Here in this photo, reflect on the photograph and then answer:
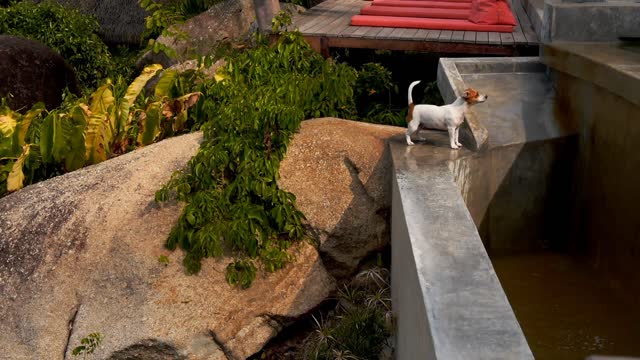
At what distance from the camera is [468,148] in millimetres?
5875

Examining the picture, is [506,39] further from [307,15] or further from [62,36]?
[62,36]

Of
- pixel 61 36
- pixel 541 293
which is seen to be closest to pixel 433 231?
pixel 541 293

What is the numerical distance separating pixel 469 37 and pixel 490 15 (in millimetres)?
681

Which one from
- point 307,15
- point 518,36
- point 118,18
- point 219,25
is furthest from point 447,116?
point 118,18

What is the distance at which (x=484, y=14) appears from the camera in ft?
29.9

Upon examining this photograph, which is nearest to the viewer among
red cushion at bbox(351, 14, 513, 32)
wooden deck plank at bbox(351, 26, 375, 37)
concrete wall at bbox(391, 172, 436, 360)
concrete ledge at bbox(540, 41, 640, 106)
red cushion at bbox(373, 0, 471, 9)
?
concrete wall at bbox(391, 172, 436, 360)

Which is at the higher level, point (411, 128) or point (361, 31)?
point (361, 31)

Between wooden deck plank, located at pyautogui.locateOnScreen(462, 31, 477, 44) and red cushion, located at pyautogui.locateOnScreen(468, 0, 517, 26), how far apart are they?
311 mm

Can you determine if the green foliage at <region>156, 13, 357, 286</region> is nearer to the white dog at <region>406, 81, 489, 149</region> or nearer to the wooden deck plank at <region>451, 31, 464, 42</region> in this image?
the white dog at <region>406, 81, 489, 149</region>

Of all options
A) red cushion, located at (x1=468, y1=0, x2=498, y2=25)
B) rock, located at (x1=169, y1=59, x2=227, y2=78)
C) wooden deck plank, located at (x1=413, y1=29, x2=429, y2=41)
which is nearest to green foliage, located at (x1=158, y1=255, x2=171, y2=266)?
rock, located at (x1=169, y1=59, x2=227, y2=78)

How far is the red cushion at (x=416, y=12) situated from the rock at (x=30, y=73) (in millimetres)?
4039

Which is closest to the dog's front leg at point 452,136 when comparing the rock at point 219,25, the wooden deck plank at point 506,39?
the wooden deck plank at point 506,39

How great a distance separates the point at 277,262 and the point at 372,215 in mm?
875

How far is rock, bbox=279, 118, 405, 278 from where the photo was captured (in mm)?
6297
